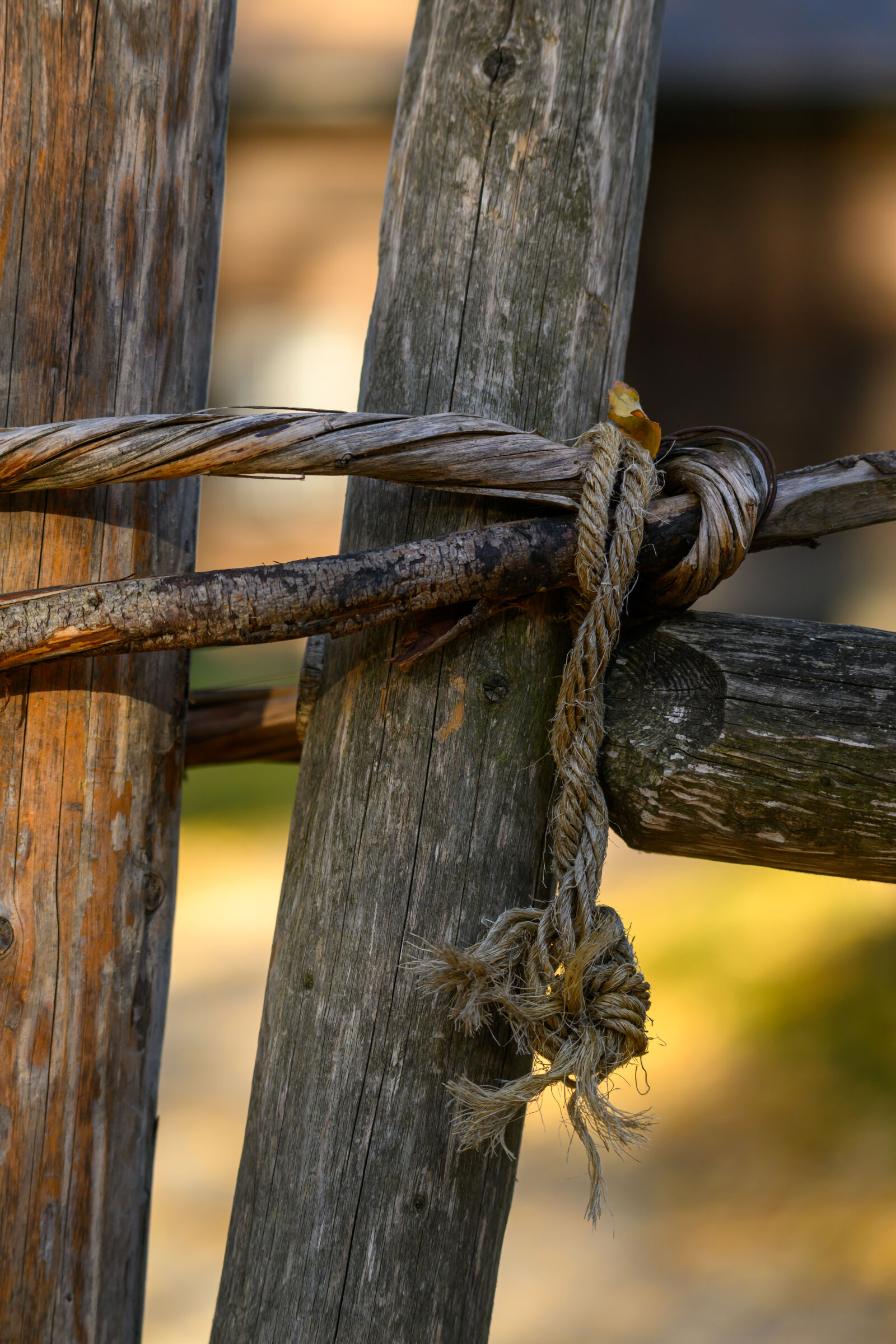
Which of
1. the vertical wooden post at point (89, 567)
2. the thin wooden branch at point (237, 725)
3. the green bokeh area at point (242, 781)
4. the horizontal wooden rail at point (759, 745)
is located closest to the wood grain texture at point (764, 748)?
the horizontal wooden rail at point (759, 745)

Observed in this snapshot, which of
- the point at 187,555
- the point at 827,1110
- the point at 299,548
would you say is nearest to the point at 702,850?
the point at 187,555

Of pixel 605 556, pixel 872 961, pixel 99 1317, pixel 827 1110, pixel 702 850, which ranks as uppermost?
pixel 605 556

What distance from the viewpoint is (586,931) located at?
30.6 inches

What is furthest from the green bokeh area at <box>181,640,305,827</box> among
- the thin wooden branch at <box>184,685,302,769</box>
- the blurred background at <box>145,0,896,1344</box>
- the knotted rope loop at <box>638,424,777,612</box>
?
the knotted rope loop at <box>638,424,777,612</box>

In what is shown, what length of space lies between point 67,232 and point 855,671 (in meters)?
0.74

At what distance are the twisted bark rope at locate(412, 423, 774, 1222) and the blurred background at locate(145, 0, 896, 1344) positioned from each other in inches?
28.1

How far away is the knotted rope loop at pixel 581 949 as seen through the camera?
765 mm

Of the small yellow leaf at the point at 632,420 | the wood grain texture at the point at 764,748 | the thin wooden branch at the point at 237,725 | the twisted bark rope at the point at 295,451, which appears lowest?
the thin wooden branch at the point at 237,725

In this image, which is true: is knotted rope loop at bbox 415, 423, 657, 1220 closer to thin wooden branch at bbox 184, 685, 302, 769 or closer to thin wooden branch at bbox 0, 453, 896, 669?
thin wooden branch at bbox 0, 453, 896, 669

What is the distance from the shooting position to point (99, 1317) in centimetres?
92

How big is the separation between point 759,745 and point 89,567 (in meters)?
0.57

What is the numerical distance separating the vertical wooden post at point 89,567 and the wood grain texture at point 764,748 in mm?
433

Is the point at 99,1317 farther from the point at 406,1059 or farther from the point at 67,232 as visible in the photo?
the point at 67,232

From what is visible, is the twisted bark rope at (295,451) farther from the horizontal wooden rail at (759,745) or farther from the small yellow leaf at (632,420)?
the horizontal wooden rail at (759,745)
